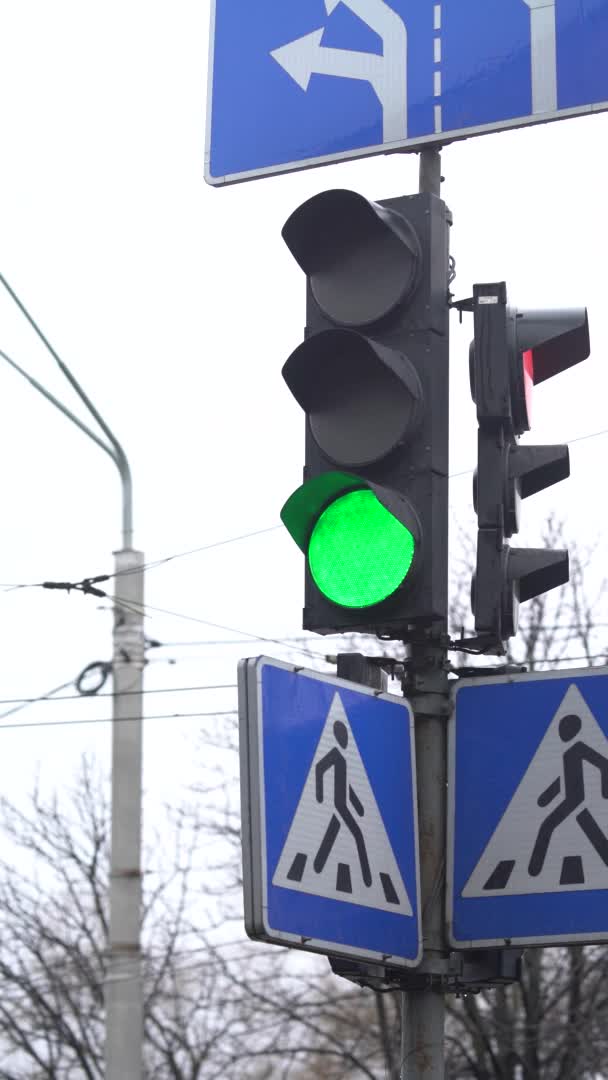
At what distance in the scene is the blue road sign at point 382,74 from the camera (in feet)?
14.5

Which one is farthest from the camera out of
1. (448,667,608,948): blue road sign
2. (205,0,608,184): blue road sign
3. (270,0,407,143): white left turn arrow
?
(270,0,407,143): white left turn arrow

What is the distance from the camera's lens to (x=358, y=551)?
382 centimetres

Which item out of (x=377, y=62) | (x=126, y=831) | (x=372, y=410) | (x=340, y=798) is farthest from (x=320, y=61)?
(x=126, y=831)

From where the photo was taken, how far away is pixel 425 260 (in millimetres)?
4094

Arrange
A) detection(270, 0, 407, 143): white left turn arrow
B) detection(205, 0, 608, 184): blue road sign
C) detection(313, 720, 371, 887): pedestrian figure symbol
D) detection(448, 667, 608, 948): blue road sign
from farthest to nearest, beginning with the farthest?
detection(270, 0, 407, 143): white left turn arrow → detection(205, 0, 608, 184): blue road sign → detection(448, 667, 608, 948): blue road sign → detection(313, 720, 371, 887): pedestrian figure symbol

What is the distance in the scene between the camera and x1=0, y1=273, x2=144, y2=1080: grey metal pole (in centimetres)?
1122

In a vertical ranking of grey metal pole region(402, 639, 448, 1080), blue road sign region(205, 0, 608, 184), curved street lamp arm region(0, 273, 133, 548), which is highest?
curved street lamp arm region(0, 273, 133, 548)

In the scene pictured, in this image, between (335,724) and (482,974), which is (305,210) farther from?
(482,974)

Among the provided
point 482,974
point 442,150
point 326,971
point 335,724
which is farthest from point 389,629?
point 326,971

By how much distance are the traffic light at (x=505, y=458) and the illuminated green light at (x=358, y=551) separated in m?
0.24

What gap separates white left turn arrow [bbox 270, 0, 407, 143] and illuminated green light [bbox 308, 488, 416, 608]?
4.07 feet

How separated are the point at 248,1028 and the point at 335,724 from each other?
66.2 feet

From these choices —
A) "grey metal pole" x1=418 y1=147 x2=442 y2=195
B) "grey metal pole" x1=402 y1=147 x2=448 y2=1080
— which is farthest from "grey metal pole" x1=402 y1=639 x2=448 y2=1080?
"grey metal pole" x1=418 y1=147 x2=442 y2=195

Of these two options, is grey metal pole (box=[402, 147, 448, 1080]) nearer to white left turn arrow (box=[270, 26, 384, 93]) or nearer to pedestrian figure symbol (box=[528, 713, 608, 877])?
pedestrian figure symbol (box=[528, 713, 608, 877])
